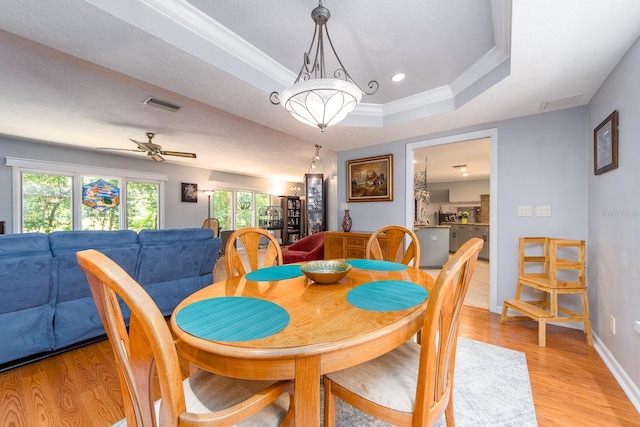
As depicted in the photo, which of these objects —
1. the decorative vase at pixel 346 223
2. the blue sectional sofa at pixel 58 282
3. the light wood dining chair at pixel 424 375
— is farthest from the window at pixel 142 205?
the light wood dining chair at pixel 424 375

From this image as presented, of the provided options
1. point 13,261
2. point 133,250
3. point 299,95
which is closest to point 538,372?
point 299,95

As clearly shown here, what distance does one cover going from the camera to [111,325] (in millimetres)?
692

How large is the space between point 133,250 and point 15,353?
3.13ft

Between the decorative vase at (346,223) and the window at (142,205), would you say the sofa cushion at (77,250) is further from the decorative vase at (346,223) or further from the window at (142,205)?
the window at (142,205)

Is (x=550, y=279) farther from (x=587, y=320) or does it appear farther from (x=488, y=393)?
(x=488, y=393)

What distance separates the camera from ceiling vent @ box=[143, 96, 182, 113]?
10.1 feet

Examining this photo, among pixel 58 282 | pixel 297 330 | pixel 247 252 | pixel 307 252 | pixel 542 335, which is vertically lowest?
pixel 542 335

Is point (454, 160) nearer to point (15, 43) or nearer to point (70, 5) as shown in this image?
point (70, 5)

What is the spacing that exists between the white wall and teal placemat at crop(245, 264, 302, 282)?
2053 mm

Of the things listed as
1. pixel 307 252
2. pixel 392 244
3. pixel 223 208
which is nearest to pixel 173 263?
pixel 392 244

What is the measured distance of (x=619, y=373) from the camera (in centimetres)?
174

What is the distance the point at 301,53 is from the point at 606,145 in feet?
8.08

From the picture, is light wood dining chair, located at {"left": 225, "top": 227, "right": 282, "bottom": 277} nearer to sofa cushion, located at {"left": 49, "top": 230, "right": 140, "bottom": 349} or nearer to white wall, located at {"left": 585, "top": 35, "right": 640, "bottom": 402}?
sofa cushion, located at {"left": 49, "top": 230, "right": 140, "bottom": 349}

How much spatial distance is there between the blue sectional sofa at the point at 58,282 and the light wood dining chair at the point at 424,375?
7.17 ft
